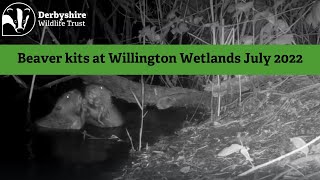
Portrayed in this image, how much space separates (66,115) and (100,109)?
1.13ft

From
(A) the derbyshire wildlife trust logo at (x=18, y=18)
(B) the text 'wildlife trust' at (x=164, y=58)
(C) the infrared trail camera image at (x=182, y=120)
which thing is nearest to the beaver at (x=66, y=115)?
(C) the infrared trail camera image at (x=182, y=120)

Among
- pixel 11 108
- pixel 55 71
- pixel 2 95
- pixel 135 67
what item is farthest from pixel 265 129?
pixel 2 95

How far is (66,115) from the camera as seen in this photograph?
526 centimetres

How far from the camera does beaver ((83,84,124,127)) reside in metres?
5.27

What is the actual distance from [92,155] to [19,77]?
2.88m

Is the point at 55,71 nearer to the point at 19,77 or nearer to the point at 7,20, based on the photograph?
the point at 7,20

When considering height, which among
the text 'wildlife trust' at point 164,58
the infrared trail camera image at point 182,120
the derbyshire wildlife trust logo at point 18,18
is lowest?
the infrared trail camera image at point 182,120

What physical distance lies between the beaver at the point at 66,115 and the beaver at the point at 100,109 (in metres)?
0.07

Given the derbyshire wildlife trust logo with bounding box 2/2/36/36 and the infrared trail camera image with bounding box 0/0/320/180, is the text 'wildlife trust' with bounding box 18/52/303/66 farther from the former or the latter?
the derbyshire wildlife trust logo with bounding box 2/2/36/36

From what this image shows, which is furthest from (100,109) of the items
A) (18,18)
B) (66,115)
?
(18,18)

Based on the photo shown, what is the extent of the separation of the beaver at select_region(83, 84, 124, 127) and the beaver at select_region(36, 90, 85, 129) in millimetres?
72

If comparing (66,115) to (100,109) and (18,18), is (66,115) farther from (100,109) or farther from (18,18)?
(18,18)

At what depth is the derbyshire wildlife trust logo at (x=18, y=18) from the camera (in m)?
5.95

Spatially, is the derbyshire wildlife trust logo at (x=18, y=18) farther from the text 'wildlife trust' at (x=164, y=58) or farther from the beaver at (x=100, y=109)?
the beaver at (x=100, y=109)
